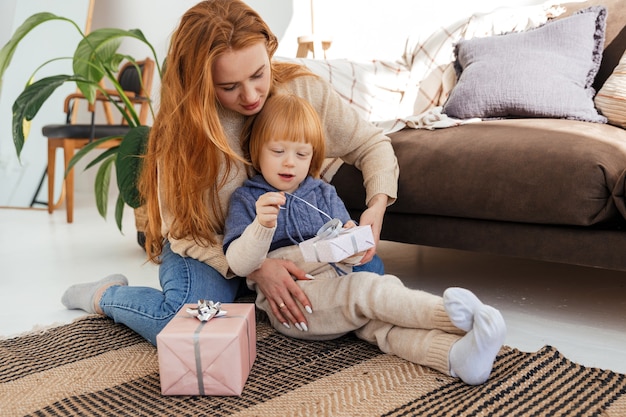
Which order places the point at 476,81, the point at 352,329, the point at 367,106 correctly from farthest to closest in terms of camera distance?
the point at 367,106, the point at 476,81, the point at 352,329

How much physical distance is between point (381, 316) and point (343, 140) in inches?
19.6

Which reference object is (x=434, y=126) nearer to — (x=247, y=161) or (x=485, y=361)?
(x=247, y=161)

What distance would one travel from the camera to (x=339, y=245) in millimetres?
1089

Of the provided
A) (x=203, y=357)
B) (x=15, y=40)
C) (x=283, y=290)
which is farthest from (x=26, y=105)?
(x=203, y=357)

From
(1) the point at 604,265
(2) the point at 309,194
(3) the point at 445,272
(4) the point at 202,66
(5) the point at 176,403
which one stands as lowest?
(3) the point at 445,272

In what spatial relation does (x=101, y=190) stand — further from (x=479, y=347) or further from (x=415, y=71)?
(x=479, y=347)

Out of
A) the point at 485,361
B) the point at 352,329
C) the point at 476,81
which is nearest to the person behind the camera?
the point at 485,361

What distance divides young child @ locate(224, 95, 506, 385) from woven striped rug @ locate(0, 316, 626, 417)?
36mm

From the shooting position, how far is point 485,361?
1013mm

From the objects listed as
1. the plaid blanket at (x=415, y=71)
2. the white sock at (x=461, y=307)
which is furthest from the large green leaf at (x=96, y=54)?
the white sock at (x=461, y=307)

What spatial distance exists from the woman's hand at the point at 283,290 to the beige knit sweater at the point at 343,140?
16 cm

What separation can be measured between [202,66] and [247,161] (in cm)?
22

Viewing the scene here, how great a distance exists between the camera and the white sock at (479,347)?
38.9 inches

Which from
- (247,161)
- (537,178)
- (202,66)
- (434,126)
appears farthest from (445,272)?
(202,66)
